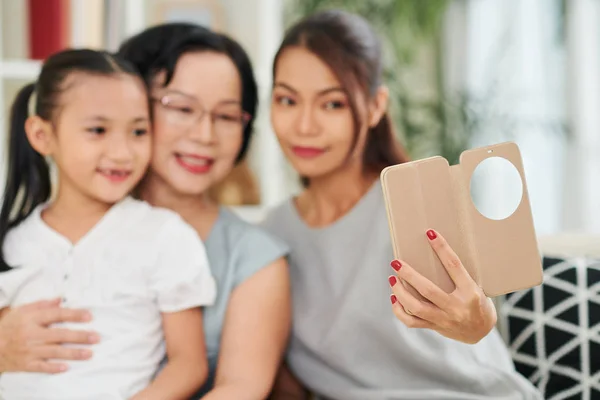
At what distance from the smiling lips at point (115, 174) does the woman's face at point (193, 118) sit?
5.3 inches

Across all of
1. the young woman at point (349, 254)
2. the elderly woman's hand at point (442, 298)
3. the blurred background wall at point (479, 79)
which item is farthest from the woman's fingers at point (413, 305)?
the blurred background wall at point (479, 79)

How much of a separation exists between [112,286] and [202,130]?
0.36 m

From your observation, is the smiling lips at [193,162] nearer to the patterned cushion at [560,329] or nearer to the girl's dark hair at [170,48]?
the girl's dark hair at [170,48]

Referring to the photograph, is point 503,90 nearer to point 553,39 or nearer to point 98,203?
point 553,39

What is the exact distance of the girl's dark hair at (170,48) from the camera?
1355 mm

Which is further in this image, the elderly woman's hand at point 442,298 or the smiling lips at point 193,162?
the smiling lips at point 193,162

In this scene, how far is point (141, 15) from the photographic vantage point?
86.0 inches

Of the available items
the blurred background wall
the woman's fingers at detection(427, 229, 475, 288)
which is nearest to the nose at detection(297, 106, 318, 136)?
the woman's fingers at detection(427, 229, 475, 288)

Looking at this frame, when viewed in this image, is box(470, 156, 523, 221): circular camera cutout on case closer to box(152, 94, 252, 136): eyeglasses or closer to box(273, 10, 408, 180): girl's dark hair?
box(273, 10, 408, 180): girl's dark hair

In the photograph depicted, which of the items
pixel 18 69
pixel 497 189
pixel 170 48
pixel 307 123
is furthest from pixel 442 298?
pixel 497 189

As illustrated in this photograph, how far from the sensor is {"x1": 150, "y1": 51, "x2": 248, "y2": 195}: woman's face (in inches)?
52.6

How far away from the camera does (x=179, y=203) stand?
1422mm

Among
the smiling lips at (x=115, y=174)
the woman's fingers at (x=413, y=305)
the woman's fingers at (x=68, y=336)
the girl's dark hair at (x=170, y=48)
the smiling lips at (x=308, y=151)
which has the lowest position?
the woman's fingers at (x=68, y=336)

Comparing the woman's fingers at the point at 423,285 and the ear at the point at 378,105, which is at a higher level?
the ear at the point at 378,105
